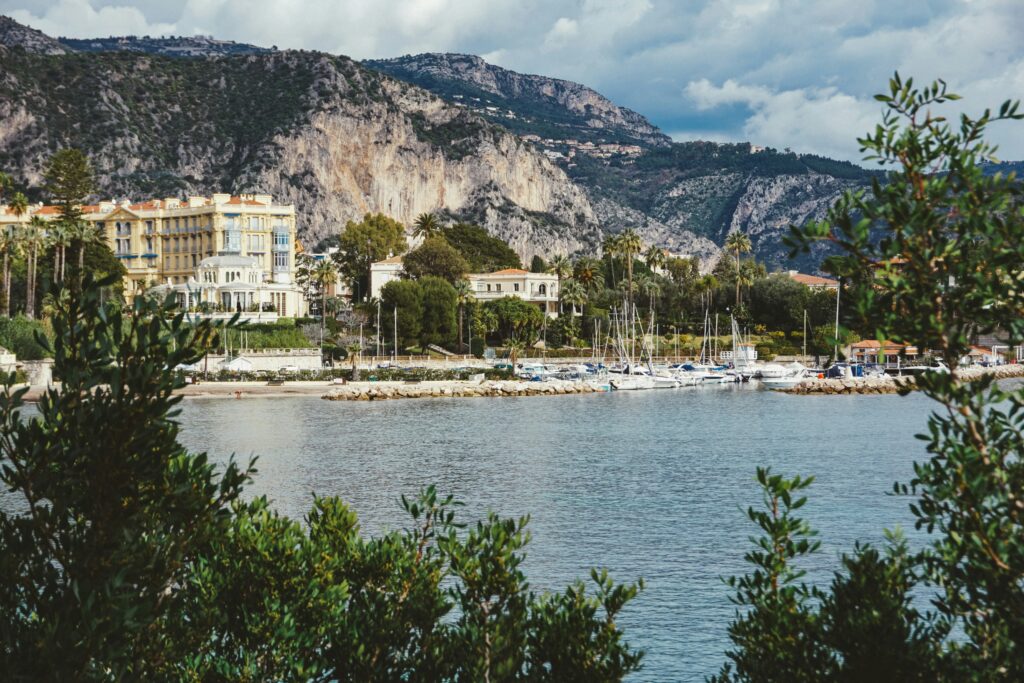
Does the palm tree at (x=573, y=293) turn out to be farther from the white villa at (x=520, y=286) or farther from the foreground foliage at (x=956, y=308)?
the foreground foliage at (x=956, y=308)

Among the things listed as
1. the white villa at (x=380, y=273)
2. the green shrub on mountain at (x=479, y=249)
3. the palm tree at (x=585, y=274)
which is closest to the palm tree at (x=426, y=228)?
the green shrub on mountain at (x=479, y=249)

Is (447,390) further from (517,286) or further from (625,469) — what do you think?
(625,469)

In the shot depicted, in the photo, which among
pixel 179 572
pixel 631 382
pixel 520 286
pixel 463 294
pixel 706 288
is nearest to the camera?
pixel 179 572

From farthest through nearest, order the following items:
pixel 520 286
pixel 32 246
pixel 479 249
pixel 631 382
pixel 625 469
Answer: pixel 479 249 < pixel 520 286 < pixel 631 382 < pixel 32 246 < pixel 625 469

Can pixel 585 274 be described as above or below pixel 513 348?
above

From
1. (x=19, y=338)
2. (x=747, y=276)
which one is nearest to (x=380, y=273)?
(x=747, y=276)

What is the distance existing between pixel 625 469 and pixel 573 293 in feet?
252

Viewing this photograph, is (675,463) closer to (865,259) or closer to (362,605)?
(362,605)

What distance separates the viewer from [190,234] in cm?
13200

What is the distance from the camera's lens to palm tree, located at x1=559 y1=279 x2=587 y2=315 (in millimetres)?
121438

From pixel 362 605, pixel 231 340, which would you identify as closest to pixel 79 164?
pixel 231 340

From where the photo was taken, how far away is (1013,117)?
8.55 meters

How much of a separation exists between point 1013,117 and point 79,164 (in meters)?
115

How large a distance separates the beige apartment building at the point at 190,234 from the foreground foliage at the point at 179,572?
382 ft
